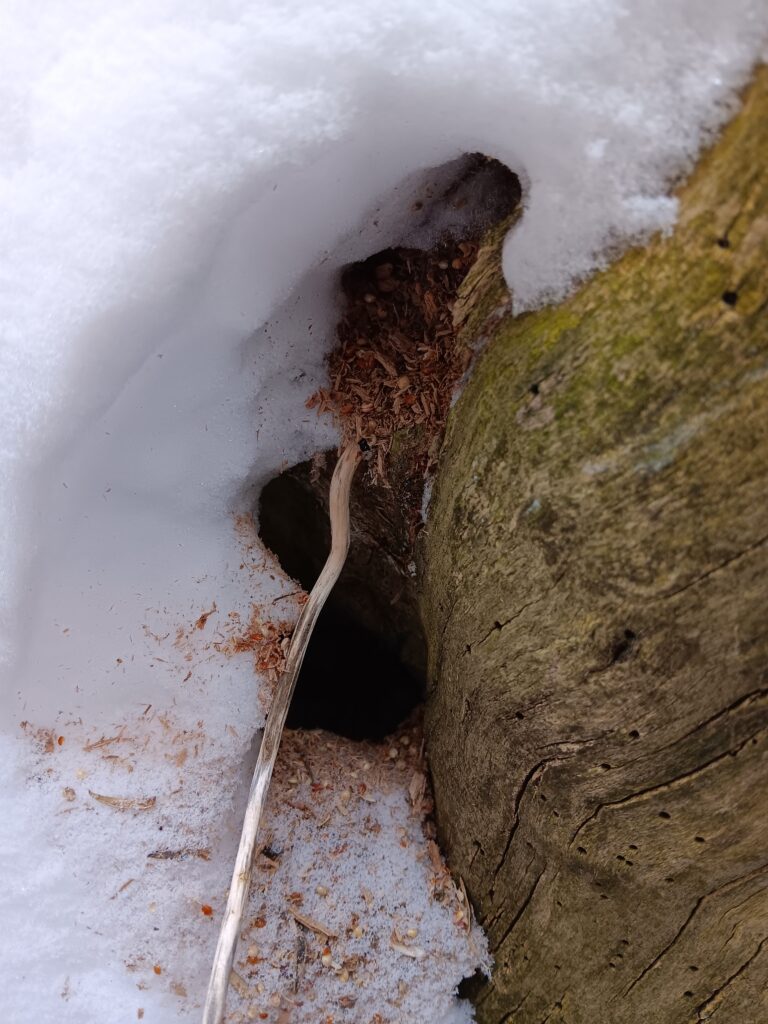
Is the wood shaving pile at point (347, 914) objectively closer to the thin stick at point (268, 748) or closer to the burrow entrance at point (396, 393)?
the thin stick at point (268, 748)

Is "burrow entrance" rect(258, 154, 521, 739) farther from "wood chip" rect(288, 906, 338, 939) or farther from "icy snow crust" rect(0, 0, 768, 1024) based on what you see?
"wood chip" rect(288, 906, 338, 939)

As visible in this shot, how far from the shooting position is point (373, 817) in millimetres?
1537

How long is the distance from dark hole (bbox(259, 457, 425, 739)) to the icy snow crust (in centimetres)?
28

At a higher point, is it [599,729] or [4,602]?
[599,729]

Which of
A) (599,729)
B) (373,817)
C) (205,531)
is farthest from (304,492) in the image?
(599,729)

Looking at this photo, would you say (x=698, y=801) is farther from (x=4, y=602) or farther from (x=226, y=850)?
(x=4, y=602)

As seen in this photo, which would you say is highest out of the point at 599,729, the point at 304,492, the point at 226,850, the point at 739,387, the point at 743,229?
the point at 743,229

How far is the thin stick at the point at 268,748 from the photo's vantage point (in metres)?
1.29

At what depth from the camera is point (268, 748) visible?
1.42 meters

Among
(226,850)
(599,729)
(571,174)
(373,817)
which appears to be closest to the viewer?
(571,174)

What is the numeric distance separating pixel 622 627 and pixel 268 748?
0.78m

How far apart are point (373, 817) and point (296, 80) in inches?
53.7

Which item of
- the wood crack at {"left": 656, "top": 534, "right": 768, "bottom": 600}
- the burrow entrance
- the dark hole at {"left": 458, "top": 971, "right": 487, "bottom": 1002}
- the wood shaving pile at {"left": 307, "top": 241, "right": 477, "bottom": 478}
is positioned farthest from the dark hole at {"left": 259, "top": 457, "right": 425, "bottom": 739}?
the wood crack at {"left": 656, "top": 534, "right": 768, "bottom": 600}

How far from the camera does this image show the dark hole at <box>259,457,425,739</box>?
181cm
